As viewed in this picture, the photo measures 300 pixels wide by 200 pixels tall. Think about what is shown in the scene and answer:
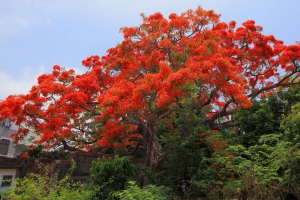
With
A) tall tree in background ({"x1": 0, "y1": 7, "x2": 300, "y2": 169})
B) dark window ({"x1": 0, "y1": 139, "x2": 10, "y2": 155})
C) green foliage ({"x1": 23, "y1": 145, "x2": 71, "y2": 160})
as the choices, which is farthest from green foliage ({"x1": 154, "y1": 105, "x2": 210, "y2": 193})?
dark window ({"x1": 0, "y1": 139, "x2": 10, "y2": 155})

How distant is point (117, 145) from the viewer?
27.7ft

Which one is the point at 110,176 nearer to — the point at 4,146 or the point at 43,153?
the point at 43,153

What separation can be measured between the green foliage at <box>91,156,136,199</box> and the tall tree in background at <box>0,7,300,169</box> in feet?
4.33

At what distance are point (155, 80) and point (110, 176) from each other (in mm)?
2599

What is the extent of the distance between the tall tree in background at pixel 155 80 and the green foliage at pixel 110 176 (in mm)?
1321

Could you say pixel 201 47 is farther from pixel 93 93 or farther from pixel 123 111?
pixel 93 93

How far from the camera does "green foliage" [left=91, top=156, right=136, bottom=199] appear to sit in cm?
645

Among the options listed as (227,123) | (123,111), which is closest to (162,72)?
(123,111)

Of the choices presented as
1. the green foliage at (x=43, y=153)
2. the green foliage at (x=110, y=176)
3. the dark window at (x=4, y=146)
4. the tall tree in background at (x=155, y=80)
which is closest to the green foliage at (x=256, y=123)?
the tall tree in background at (x=155, y=80)

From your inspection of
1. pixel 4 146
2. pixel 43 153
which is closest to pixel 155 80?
pixel 43 153

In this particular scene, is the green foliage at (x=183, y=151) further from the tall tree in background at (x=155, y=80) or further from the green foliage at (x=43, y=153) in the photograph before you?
the green foliage at (x=43, y=153)

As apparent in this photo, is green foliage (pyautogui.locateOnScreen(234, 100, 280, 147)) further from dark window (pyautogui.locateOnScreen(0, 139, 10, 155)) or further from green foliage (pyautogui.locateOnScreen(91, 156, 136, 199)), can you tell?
dark window (pyautogui.locateOnScreen(0, 139, 10, 155))

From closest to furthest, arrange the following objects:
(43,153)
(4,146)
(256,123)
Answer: (256,123), (43,153), (4,146)

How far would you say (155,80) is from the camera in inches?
265
